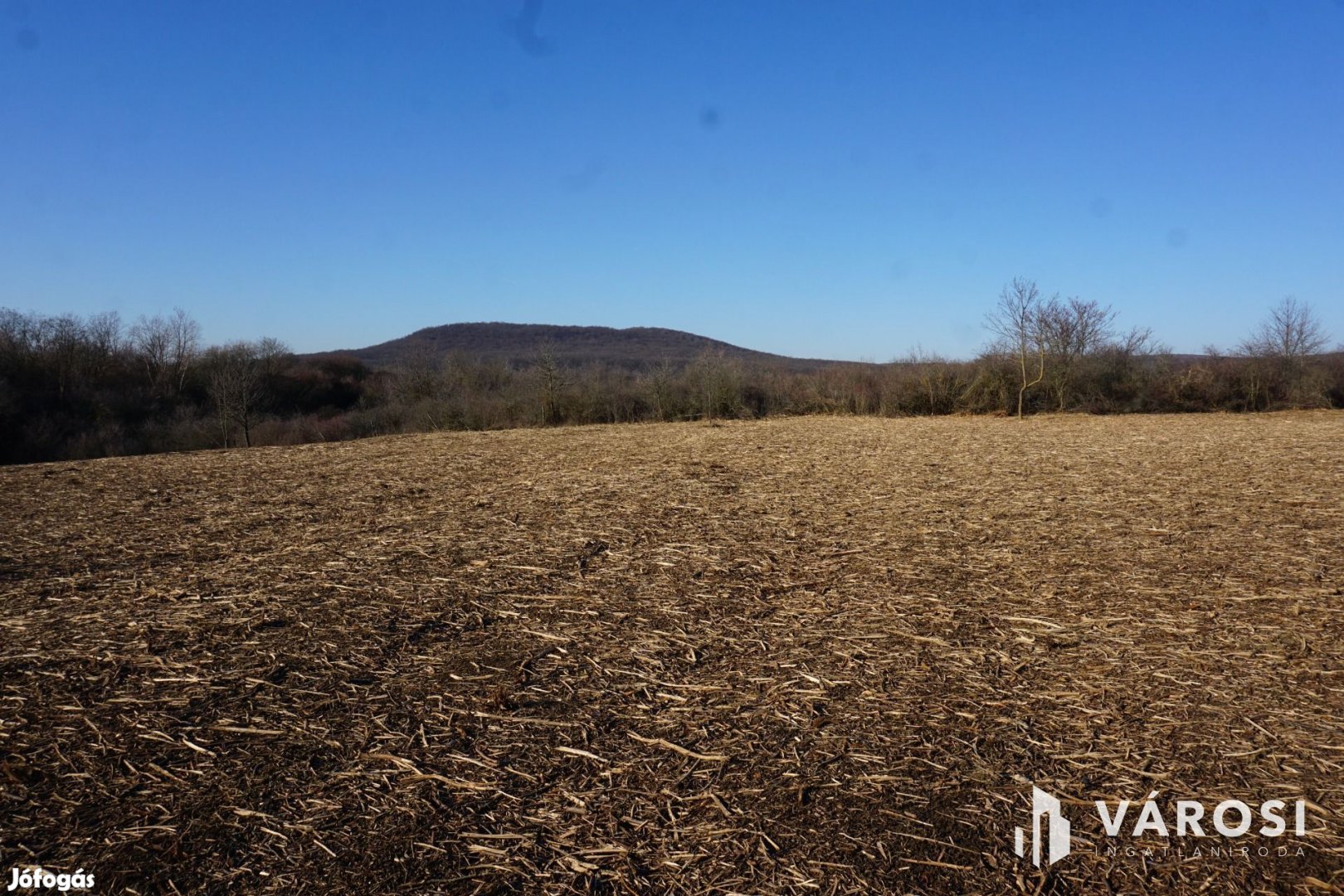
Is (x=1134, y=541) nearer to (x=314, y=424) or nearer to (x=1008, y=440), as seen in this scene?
(x=1008, y=440)

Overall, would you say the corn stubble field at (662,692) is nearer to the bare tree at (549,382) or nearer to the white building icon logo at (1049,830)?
the white building icon logo at (1049,830)

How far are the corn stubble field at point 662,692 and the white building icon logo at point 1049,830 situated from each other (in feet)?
0.12

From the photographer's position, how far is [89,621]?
4141mm

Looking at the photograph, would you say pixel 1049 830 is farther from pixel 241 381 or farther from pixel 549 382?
pixel 241 381

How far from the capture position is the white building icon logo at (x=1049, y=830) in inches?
90.0

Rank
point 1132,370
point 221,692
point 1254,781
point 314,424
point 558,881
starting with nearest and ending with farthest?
point 558,881
point 1254,781
point 221,692
point 1132,370
point 314,424

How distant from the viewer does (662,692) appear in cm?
337

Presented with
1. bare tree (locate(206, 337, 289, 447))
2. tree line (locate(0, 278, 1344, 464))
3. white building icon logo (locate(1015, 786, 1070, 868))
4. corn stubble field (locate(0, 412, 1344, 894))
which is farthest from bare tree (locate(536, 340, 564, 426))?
white building icon logo (locate(1015, 786, 1070, 868))

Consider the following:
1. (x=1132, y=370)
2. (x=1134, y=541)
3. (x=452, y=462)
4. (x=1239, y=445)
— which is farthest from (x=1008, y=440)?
(x=1132, y=370)

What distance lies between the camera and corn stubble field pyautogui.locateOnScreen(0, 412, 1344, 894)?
7.59ft

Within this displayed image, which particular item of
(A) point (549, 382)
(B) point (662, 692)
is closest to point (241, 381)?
(A) point (549, 382)

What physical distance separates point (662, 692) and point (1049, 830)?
1.53m

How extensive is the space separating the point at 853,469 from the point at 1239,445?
6.03 metres

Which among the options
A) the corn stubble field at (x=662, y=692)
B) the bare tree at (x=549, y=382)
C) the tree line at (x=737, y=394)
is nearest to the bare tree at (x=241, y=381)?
the tree line at (x=737, y=394)
